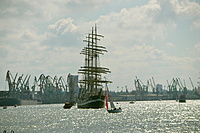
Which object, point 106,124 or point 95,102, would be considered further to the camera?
point 95,102

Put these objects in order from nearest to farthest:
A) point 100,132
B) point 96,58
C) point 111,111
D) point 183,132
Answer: point 183,132
point 100,132
point 111,111
point 96,58

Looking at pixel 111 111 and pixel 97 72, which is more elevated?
pixel 97 72

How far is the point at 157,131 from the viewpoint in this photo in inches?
2427

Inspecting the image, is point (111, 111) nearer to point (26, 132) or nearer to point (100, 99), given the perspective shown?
point (100, 99)

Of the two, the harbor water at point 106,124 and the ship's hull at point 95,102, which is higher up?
the ship's hull at point 95,102

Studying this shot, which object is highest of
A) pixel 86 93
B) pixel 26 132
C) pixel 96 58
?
pixel 96 58

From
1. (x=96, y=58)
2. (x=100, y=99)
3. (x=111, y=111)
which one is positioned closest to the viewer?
(x=111, y=111)

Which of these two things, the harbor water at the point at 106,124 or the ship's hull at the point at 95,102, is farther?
the ship's hull at the point at 95,102

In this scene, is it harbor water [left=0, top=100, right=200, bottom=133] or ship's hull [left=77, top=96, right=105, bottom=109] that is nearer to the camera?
harbor water [left=0, top=100, right=200, bottom=133]

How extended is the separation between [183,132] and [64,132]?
2179 centimetres

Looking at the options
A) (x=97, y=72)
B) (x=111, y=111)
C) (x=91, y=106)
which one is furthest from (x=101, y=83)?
(x=111, y=111)

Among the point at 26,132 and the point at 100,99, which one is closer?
the point at 26,132

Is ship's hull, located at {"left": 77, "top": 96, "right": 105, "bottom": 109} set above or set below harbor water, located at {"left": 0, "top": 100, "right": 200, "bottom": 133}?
above

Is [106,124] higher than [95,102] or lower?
lower
